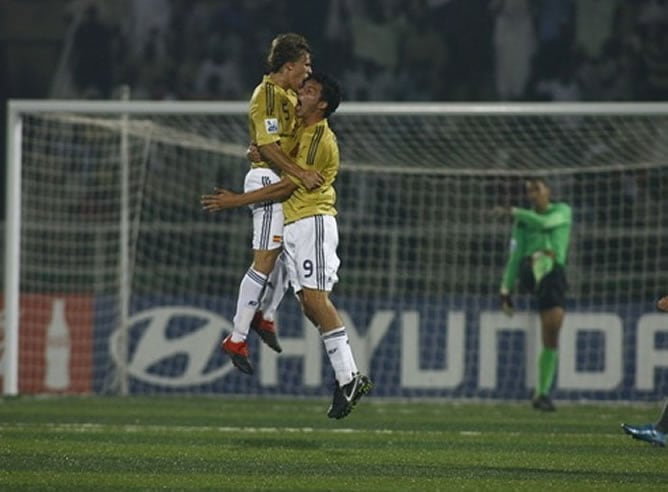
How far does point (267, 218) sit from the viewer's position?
8734 millimetres

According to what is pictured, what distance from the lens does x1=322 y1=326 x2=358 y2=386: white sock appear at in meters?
8.15

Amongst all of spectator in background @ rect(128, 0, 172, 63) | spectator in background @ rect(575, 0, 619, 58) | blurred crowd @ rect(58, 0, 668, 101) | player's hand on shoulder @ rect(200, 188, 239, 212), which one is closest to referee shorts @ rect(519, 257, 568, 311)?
player's hand on shoulder @ rect(200, 188, 239, 212)

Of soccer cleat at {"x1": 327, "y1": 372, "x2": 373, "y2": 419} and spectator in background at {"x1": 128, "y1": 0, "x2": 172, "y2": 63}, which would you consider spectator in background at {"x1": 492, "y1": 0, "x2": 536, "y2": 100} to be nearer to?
spectator in background at {"x1": 128, "y1": 0, "x2": 172, "y2": 63}

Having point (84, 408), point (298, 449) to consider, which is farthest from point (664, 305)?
point (84, 408)

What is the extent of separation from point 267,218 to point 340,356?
99 centimetres

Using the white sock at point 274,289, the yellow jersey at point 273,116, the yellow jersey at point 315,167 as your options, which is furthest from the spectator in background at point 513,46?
the yellow jersey at point 315,167

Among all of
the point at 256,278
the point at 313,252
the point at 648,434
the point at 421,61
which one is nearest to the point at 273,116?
the point at 313,252

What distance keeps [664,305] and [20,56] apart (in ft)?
44.0

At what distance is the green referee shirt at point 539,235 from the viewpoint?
12461mm

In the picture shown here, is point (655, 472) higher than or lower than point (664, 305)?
lower

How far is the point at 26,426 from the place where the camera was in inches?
359

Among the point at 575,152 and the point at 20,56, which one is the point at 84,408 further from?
the point at 20,56

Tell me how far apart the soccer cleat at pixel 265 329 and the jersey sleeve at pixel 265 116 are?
41.2 inches

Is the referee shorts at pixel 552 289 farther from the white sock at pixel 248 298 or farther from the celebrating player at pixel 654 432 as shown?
the celebrating player at pixel 654 432
